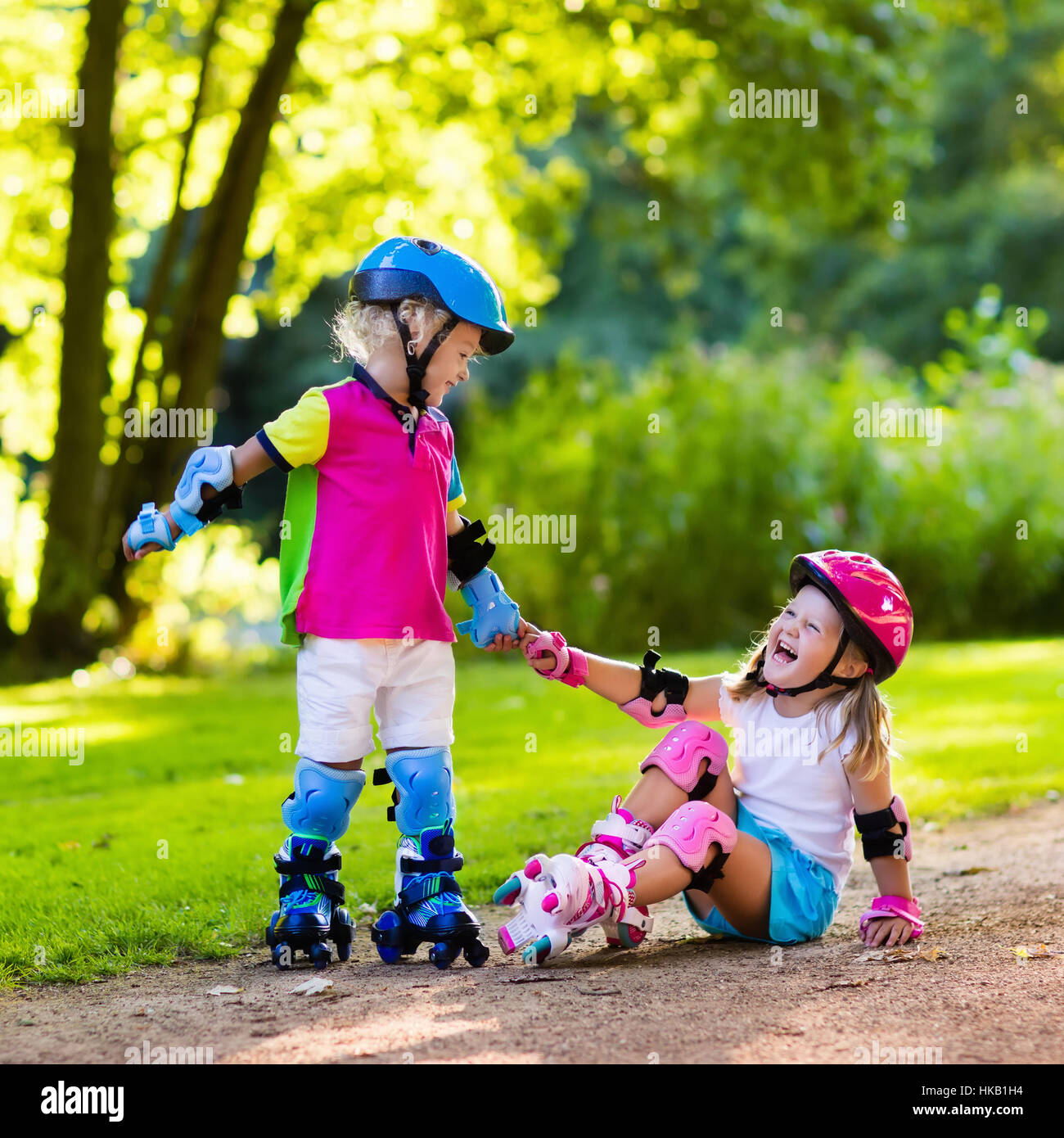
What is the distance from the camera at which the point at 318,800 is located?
3520 millimetres

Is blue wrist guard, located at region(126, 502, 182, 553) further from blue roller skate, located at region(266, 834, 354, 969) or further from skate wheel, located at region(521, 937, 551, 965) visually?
skate wheel, located at region(521, 937, 551, 965)

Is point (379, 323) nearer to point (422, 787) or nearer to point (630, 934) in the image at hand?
point (422, 787)

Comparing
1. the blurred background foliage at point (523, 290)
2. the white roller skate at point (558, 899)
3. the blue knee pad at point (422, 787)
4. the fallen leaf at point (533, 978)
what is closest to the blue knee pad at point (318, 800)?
the blue knee pad at point (422, 787)

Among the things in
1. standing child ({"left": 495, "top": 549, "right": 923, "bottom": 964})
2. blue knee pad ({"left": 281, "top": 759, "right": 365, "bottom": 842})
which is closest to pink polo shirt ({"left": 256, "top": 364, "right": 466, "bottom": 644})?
blue knee pad ({"left": 281, "top": 759, "right": 365, "bottom": 842})

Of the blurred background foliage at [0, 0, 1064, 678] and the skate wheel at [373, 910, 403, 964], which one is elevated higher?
the blurred background foliage at [0, 0, 1064, 678]

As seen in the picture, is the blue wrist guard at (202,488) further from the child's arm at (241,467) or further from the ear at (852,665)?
the ear at (852,665)

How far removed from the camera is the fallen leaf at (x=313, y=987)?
127 inches

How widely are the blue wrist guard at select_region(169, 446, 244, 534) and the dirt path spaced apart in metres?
1.16

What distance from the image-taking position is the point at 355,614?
350 cm

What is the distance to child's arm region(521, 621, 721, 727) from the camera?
12.9 ft

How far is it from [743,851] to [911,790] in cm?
255

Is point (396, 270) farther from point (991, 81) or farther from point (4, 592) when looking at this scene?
point (991, 81)

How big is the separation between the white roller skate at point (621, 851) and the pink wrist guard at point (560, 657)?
390mm

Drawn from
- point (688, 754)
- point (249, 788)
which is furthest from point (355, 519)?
point (249, 788)
